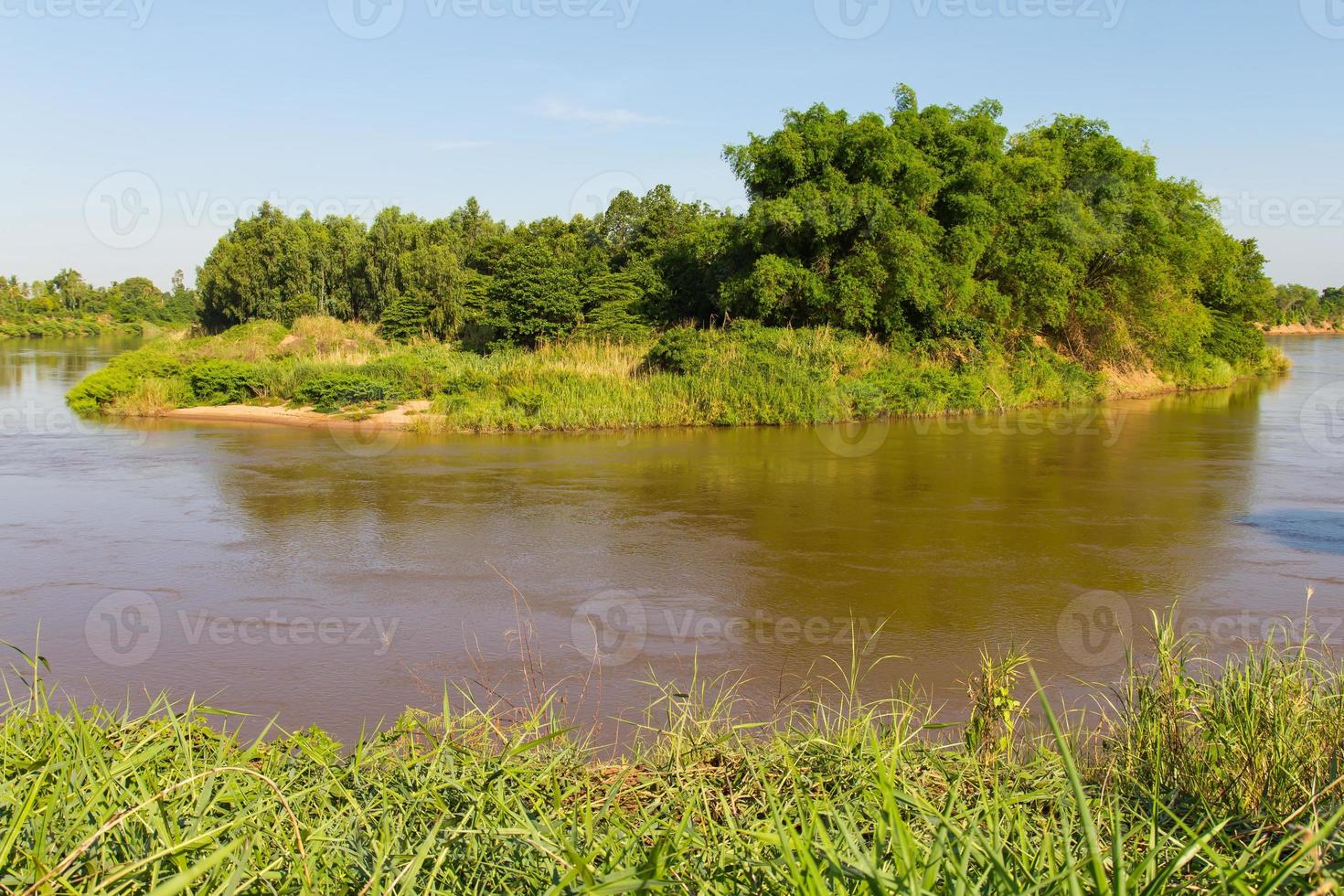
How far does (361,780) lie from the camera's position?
3.16 meters

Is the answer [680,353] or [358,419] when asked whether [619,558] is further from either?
[358,419]

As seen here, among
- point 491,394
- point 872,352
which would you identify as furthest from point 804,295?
point 491,394

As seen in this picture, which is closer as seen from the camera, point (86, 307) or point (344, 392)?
point (344, 392)

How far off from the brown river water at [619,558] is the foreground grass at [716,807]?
4.55 ft

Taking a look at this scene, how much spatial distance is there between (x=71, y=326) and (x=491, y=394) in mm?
57100

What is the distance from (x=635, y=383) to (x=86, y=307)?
70.7m

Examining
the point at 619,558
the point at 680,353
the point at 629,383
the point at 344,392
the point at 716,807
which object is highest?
the point at 680,353

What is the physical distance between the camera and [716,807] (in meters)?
3.20

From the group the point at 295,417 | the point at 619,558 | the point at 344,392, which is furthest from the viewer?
the point at 344,392

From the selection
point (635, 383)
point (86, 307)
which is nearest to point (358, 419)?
point (635, 383)

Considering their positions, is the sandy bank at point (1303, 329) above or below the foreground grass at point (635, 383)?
above

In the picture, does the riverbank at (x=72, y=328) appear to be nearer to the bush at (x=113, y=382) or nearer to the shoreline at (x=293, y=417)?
the bush at (x=113, y=382)

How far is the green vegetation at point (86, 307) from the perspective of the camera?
62.7 meters

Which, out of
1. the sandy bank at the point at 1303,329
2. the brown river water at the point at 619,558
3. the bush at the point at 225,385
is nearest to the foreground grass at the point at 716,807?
the brown river water at the point at 619,558
